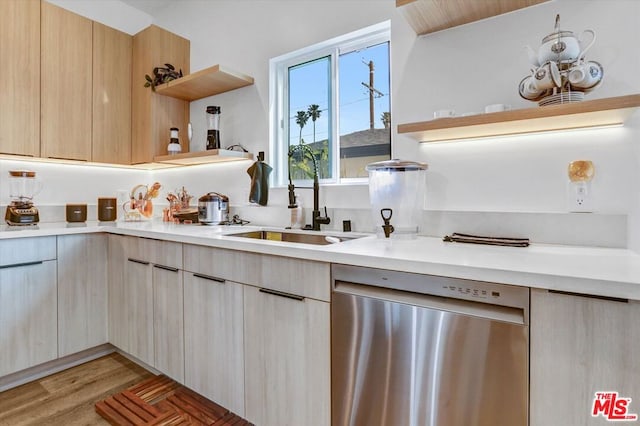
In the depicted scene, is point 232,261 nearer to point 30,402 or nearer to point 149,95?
point 30,402

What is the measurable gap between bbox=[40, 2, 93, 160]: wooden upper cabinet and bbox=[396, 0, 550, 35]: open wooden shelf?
244 centimetres

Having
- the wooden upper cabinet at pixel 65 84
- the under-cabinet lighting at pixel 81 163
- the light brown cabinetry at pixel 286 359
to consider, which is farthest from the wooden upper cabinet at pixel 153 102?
the light brown cabinetry at pixel 286 359

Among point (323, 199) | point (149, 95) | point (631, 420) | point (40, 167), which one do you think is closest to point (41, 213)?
point (40, 167)

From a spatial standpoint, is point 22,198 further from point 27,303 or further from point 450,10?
point 450,10

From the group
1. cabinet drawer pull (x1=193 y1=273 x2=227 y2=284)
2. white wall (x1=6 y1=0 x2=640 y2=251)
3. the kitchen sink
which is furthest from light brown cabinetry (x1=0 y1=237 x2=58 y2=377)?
white wall (x1=6 y1=0 x2=640 y2=251)

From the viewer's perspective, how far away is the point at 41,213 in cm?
258

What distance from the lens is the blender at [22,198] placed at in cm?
229

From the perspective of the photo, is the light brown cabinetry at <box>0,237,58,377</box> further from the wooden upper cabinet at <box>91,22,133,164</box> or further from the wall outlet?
the wall outlet

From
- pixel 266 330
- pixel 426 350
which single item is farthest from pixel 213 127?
pixel 426 350

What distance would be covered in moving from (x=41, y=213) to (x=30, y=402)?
142 cm

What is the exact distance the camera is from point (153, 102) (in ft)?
8.78

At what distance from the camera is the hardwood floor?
1674 millimetres

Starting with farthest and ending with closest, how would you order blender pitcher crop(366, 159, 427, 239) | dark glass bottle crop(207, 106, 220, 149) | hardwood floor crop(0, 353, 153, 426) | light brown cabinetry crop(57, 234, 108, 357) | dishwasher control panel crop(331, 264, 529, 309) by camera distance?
1. dark glass bottle crop(207, 106, 220, 149)
2. light brown cabinetry crop(57, 234, 108, 357)
3. hardwood floor crop(0, 353, 153, 426)
4. blender pitcher crop(366, 159, 427, 239)
5. dishwasher control panel crop(331, 264, 529, 309)

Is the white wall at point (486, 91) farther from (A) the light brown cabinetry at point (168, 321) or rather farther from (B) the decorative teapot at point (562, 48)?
(A) the light brown cabinetry at point (168, 321)
